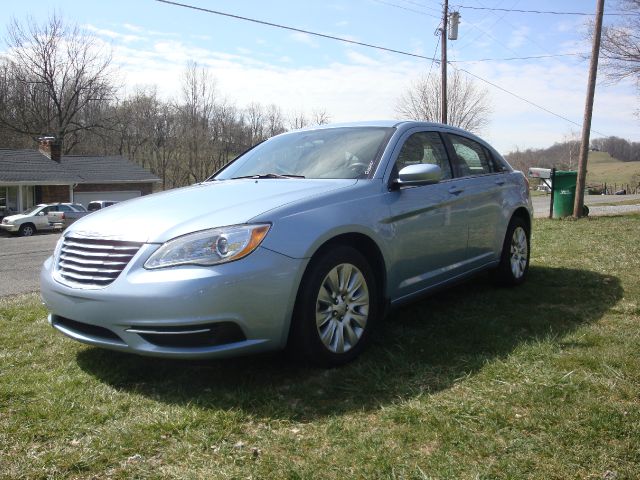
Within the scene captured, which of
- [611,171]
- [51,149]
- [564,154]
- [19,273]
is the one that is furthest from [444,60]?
[611,171]

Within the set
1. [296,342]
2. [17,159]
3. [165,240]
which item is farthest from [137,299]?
[17,159]

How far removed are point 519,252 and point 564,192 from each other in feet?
37.2

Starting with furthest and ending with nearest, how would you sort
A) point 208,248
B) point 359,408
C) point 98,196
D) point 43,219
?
point 98,196, point 43,219, point 208,248, point 359,408

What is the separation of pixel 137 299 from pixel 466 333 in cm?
232

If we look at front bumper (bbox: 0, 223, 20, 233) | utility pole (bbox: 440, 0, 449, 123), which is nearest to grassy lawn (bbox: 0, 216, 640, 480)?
utility pole (bbox: 440, 0, 449, 123)

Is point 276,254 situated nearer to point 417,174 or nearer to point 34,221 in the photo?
point 417,174

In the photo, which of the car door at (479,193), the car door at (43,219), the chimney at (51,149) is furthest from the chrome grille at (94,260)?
the chimney at (51,149)

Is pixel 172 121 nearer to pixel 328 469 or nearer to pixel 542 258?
pixel 542 258

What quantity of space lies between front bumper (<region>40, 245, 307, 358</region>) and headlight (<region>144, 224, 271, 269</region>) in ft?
0.13

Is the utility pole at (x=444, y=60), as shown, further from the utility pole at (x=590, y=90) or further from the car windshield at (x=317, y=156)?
the car windshield at (x=317, y=156)

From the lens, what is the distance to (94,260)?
124 inches

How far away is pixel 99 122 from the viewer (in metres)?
54.6

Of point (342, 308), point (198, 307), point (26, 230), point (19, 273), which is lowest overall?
point (26, 230)

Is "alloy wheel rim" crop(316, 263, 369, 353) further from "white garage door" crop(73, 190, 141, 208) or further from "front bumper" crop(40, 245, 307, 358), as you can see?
"white garage door" crop(73, 190, 141, 208)
